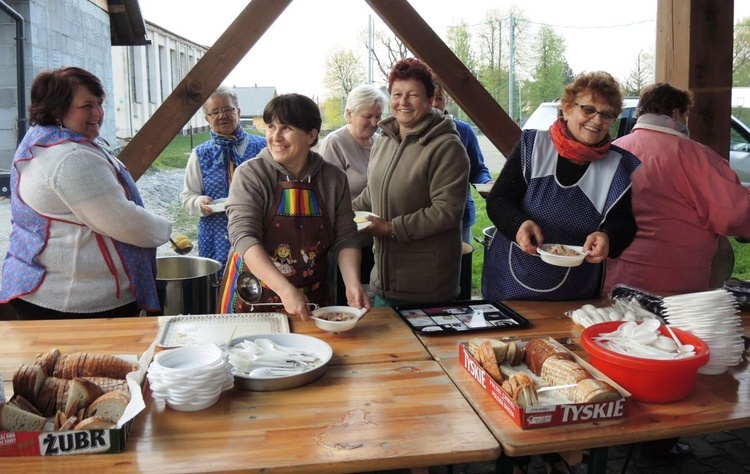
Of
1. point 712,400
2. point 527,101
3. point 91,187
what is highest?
point 527,101

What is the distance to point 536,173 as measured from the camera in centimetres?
255

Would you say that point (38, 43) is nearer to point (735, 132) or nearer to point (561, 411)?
point (561, 411)

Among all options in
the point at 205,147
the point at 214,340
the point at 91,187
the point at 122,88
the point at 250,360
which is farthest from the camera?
the point at 122,88

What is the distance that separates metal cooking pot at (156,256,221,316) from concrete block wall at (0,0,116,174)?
5.87ft

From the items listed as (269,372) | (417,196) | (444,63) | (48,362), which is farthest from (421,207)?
(48,362)

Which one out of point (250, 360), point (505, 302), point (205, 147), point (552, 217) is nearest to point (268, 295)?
point (250, 360)

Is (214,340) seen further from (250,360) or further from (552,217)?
(552,217)

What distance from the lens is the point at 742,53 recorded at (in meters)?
9.16

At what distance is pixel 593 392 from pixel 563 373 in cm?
14

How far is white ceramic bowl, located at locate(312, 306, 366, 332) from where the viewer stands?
2.11 m

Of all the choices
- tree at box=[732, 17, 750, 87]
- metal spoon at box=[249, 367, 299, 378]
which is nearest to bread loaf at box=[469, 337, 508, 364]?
metal spoon at box=[249, 367, 299, 378]

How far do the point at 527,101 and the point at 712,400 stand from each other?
8.13 metres

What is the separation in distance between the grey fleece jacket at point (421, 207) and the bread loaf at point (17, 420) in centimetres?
171

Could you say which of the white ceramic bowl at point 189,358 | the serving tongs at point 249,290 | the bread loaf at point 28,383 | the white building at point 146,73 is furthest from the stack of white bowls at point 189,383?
the white building at point 146,73
